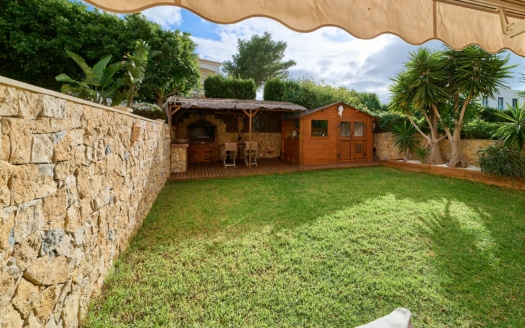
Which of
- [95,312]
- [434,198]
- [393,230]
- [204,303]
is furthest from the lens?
[434,198]

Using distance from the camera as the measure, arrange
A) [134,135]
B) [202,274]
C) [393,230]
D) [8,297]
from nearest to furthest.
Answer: [8,297] < [202,274] < [134,135] < [393,230]

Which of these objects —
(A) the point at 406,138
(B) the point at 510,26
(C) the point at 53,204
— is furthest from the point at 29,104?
(A) the point at 406,138

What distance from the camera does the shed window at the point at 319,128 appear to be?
1127cm

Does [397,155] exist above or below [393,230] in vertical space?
above

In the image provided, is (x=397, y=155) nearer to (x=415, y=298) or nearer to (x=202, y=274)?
(x=415, y=298)

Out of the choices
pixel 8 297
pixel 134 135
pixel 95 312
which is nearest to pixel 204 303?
pixel 95 312

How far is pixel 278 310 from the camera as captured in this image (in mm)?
2186

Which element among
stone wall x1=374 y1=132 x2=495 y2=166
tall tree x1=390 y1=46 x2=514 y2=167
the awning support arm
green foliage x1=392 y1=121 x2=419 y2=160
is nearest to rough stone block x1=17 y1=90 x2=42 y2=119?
the awning support arm

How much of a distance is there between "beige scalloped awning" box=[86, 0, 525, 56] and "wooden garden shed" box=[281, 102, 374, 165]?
27.9 feet

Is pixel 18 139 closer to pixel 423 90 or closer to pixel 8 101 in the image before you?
pixel 8 101

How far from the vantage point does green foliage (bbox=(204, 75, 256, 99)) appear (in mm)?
16281

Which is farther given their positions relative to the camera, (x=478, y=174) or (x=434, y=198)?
(x=478, y=174)

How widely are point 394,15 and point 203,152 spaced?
36.5 feet

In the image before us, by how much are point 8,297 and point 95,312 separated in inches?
44.1
